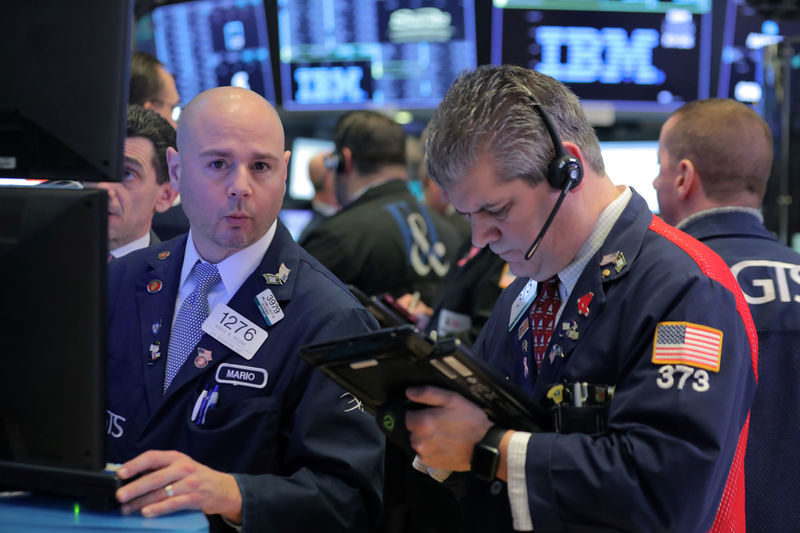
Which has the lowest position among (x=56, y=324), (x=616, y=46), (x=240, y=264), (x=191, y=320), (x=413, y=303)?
(x=413, y=303)

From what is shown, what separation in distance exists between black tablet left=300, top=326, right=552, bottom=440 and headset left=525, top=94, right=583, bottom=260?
1.04 ft

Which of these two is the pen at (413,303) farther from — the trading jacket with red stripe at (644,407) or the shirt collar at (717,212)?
the trading jacket with red stripe at (644,407)

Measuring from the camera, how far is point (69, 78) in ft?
4.39

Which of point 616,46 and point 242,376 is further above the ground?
point 616,46

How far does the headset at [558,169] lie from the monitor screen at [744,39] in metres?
2.88

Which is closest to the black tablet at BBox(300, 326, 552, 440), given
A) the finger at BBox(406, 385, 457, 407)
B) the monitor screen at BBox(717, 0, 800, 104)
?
the finger at BBox(406, 385, 457, 407)

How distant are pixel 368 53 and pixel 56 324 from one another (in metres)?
3.38

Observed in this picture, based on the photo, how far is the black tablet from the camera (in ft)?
4.50

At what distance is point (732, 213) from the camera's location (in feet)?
8.70

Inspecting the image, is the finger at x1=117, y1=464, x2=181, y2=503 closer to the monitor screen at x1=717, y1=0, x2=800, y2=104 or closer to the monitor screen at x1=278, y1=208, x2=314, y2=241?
the monitor screen at x1=717, y1=0, x2=800, y2=104

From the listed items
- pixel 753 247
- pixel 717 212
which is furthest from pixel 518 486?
pixel 717 212

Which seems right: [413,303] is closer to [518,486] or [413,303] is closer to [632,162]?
[632,162]

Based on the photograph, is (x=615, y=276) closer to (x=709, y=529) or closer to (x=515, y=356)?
(x=515, y=356)

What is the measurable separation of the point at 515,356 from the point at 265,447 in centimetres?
53
